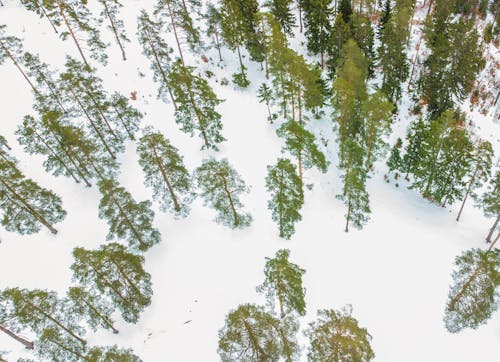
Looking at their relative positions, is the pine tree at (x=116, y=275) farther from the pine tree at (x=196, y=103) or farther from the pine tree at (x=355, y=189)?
the pine tree at (x=355, y=189)

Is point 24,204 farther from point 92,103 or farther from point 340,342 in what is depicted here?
point 340,342

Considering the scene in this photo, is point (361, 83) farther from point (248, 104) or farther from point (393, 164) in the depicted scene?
point (248, 104)

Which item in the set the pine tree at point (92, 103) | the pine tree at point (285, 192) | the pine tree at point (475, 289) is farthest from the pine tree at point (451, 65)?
the pine tree at point (92, 103)

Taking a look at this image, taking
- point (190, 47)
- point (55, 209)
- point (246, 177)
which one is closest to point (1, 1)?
point (190, 47)

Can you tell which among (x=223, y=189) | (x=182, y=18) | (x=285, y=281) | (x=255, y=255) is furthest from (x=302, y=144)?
(x=182, y=18)

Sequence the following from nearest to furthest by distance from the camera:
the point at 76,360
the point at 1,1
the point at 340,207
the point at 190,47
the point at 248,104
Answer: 1. the point at 76,360
2. the point at 340,207
3. the point at 248,104
4. the point at 190,47
5. the point at 1,1

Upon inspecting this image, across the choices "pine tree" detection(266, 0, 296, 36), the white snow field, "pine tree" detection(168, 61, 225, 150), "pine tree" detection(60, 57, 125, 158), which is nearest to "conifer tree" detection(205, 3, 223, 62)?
"pine tree" detection(266, 0, 296, 36)
